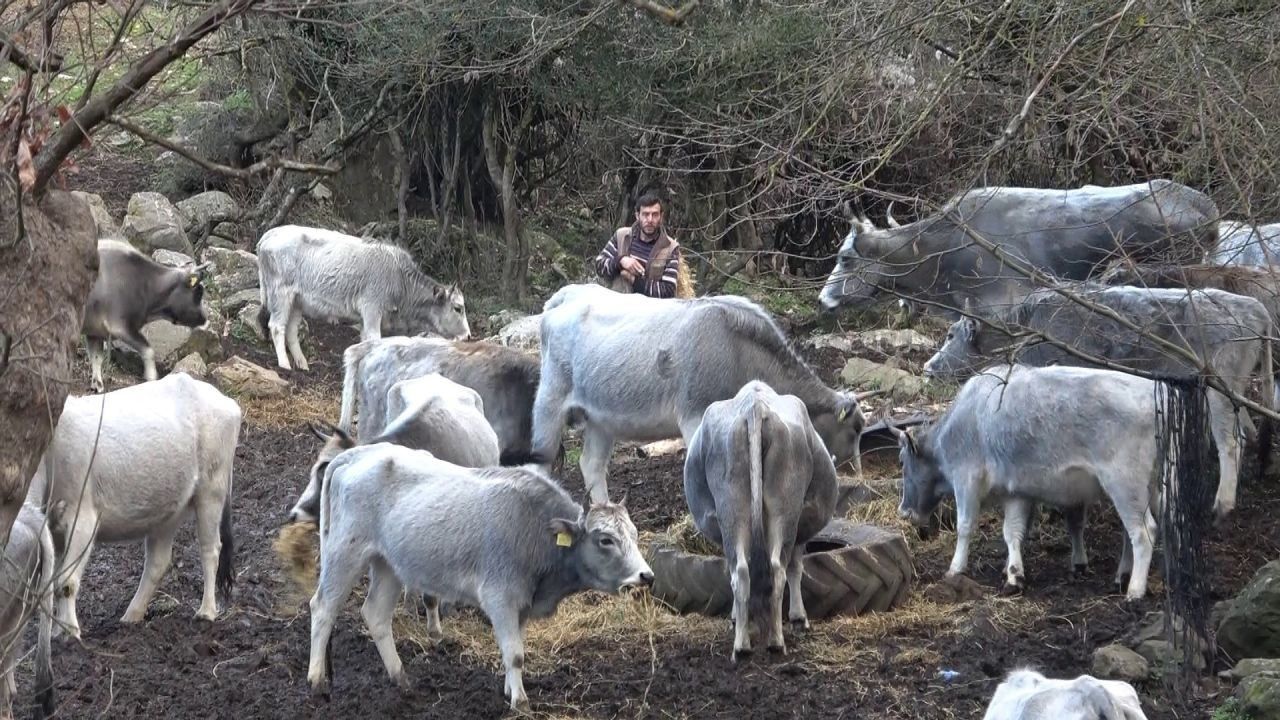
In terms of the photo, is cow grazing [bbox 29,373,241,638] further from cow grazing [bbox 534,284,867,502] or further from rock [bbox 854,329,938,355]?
rock [bbox 854,329,938,355]

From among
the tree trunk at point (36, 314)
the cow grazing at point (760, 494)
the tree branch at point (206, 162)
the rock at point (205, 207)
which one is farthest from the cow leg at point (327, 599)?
the rock at point (205, 207)

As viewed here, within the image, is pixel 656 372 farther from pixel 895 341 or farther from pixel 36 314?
pixel 895 341

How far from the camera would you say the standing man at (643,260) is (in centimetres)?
1270

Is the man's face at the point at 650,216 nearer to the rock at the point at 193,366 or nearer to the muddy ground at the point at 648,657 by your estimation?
the muddy ground at the point at 648,657

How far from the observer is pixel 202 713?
759 centimetres

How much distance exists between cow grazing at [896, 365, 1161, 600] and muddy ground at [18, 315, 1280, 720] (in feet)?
1.10

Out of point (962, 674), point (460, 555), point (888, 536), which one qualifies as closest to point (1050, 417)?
point (888, 536)

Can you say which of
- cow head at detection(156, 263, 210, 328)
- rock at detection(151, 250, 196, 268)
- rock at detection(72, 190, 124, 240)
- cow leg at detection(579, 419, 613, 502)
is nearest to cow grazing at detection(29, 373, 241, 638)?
cow leg at detection(579, 419, 613, 502)

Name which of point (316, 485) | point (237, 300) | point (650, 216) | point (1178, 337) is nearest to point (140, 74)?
point (316, 485)

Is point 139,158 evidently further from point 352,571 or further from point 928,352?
point 352,571

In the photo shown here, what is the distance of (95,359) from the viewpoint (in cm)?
1516

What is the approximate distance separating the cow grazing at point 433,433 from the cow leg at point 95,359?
530 cm

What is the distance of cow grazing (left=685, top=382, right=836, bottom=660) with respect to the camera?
26.4 feet

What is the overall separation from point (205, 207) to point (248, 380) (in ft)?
20.1
